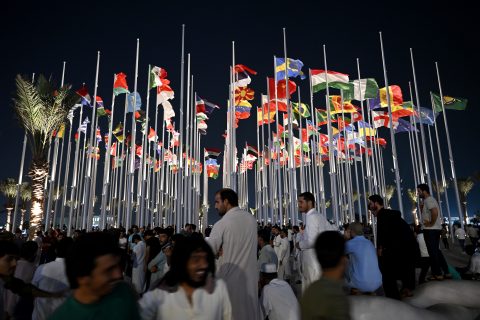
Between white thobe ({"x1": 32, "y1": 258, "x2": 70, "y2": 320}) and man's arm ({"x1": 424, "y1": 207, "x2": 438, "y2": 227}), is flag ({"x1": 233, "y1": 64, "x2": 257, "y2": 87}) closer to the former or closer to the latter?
man's arm ({"x1": 424, "y1": 207, "x2": 438, "y2": 227})

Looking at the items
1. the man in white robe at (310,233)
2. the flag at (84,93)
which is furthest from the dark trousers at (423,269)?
the flag at (84,93)

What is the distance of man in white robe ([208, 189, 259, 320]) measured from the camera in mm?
4035

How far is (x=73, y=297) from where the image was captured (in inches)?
81.7

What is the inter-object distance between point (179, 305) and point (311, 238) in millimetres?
3879

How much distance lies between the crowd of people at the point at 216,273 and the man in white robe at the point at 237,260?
1 centimetres

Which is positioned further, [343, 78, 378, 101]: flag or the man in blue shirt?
[343, 78, 378, 101]: flag

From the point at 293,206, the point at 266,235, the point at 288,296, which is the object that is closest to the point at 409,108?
the point at 293,206

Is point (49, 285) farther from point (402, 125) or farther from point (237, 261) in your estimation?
point (402, 125)

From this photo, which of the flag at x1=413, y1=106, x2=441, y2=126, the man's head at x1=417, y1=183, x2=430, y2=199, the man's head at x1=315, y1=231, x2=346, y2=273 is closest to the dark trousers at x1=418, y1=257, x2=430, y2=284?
the man's head at x1=417, y1=183, x2=430, y2=199

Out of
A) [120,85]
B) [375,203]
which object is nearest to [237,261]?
[375,203]

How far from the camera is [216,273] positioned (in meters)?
4.29

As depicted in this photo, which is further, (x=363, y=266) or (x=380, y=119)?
(x=380, y=119)

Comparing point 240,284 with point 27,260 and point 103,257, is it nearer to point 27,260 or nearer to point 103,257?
point 103,257

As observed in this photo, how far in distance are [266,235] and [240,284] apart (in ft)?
16.8
